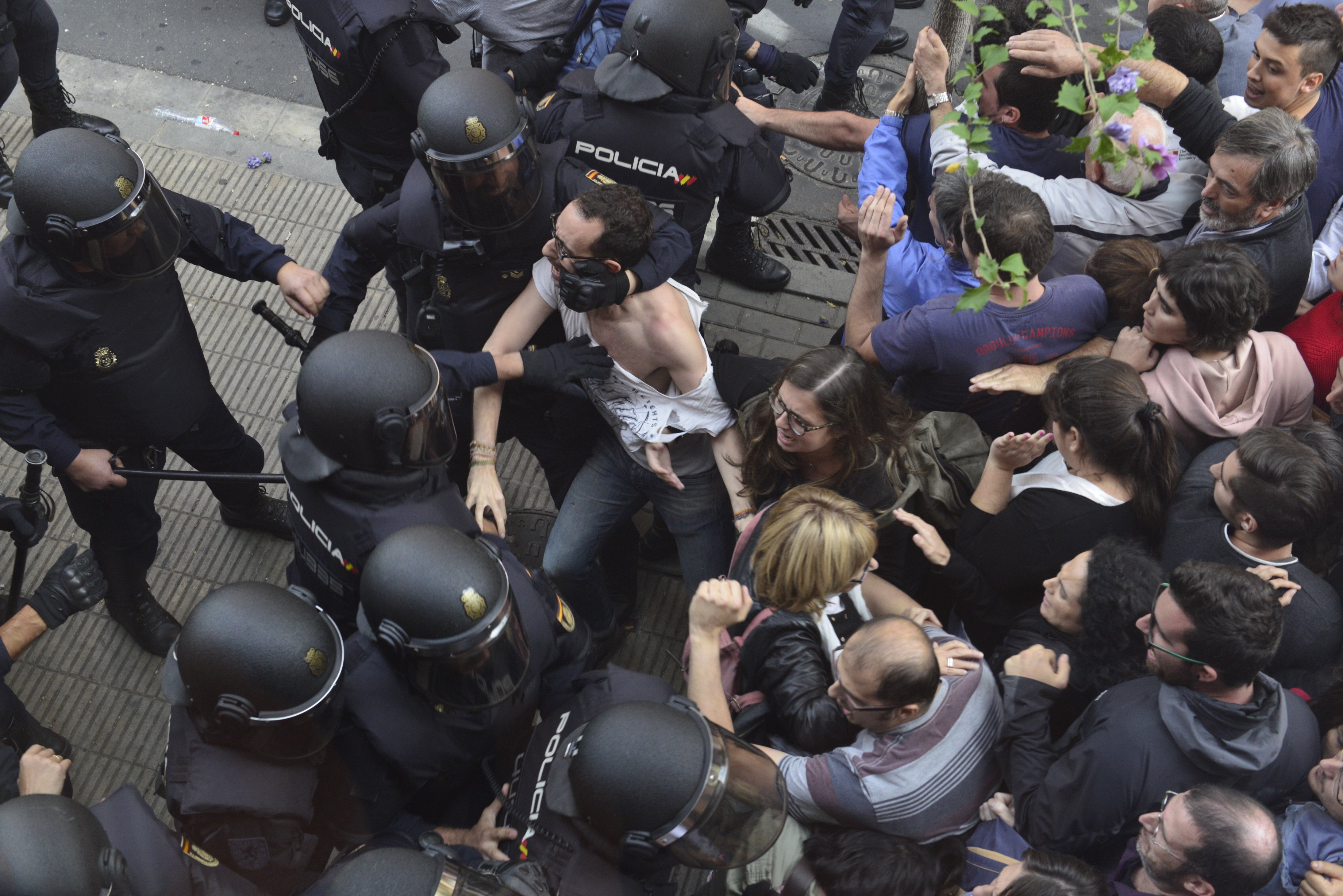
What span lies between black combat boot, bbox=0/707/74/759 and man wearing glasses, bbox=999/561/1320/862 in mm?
2843

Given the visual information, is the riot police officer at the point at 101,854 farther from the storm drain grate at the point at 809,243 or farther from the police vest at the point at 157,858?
the storm drain grate at the point at 809,243

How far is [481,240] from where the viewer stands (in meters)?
3.29

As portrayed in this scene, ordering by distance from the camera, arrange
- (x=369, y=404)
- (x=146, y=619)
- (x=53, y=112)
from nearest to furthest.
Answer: (x=369, y=404), (x=146, y=619), (x=53, y=112)

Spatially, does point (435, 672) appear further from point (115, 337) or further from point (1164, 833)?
point (115, 337)

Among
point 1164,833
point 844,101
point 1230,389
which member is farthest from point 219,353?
point 1164,833

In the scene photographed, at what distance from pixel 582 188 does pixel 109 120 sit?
354cm

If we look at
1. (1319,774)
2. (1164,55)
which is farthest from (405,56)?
(1319,774)

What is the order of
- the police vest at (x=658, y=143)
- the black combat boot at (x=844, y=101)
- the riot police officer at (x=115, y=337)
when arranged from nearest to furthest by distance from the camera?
the riot police officer at (x=115, y=337) → the police vest at (x=658, y=143) → the black combat boot at (x=844, y=101)

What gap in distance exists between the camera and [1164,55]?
12.3ft

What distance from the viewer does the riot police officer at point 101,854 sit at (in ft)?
6.29

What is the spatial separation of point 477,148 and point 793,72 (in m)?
2.19

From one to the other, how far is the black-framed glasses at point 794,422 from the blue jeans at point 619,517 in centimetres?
53

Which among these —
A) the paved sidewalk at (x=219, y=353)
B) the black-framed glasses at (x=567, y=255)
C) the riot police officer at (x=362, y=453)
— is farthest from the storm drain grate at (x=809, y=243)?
the riot police officer at (x=362, y=453)

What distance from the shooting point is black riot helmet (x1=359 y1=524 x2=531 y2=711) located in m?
2.29
